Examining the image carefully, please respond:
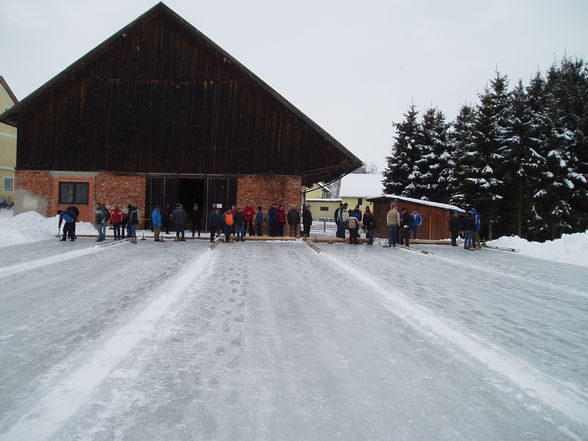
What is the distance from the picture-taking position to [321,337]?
5.47m

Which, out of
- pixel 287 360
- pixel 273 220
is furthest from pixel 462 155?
pixel 287 360

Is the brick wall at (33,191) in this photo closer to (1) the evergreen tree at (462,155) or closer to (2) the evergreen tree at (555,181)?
(1) the evergreen tree at (462,155)

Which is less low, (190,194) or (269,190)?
(269,190)

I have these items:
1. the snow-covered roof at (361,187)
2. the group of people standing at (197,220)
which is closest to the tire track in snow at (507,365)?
the group of people standing at (197,220)

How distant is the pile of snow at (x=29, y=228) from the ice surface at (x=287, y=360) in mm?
9960

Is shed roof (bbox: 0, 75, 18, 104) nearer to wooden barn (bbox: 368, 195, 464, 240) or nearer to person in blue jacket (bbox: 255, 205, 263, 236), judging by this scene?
person in blue jacket (bbox: 255, 205, 263, 236)

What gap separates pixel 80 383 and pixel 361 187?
224 feet

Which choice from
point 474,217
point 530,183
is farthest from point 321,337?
point 530,183

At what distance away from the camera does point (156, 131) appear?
2527cm

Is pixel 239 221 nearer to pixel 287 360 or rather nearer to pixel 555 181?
pixel 287 360

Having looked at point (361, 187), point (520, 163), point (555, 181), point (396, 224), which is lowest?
point (396, 224)

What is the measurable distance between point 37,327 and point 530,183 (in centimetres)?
A: 3340

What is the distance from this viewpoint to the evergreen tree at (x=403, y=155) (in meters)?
43.1

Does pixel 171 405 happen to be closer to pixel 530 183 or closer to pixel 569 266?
pixel 569 266
